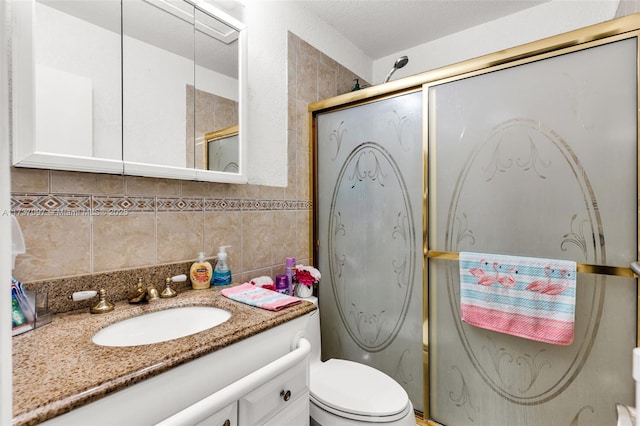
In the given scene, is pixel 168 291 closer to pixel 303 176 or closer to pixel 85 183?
pixel 85 183

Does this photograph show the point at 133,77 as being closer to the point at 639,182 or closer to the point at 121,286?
the point at 121,286

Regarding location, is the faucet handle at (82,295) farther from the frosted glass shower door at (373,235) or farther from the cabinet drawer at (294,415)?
the frosted glass shower door at (373,235)

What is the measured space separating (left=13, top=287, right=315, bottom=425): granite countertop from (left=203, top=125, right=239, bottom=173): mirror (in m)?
0.64

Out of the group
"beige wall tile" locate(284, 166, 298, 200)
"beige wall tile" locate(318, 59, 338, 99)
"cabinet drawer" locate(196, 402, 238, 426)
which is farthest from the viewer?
"beige wall tile" locate(318, 59, 338, 99)

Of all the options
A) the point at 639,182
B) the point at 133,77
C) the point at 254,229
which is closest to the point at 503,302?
the point at 639,182

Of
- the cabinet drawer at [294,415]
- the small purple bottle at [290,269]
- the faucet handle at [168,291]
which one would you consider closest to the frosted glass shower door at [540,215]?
the small purple bottle at [290,269]

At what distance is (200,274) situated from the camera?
126 cm

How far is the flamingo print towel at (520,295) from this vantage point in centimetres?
122

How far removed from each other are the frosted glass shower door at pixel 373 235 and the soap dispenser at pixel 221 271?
29.4 inches

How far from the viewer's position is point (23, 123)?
2.85ft

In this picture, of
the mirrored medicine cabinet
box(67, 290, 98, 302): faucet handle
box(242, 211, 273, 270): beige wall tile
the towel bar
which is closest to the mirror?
the mirrored medicine cabinet

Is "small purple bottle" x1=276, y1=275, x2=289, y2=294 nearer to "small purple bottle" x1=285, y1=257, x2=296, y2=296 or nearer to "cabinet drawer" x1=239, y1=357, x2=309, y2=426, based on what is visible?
"small purple bottle" x1=285, y1=257, x2=296, y2=296

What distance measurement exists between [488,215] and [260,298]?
1.05 meters

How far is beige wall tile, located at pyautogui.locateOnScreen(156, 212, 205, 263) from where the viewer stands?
1.22 meters
